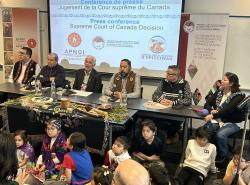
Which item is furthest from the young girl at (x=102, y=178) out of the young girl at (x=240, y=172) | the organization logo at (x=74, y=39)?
the organization logo at (x=74, y=39)

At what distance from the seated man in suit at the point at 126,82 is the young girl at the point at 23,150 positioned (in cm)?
140

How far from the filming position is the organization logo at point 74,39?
5.59 metres

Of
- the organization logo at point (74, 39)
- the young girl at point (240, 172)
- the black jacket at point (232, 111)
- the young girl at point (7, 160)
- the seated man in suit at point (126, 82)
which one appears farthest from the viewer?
the organization logo at point (74, 39)

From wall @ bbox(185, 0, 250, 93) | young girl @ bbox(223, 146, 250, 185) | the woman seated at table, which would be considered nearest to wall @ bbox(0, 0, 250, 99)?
wall @ bbox(185, 0, 250, 93)

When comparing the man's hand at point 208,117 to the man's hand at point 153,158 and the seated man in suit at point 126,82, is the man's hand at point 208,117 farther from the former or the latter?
the seated man in suit at point 126,82

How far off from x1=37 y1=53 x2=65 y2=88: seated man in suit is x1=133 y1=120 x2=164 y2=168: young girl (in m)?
1.91

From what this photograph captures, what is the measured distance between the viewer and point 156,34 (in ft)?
16.6

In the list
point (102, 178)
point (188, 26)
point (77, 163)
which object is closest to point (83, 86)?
point (188, 26)

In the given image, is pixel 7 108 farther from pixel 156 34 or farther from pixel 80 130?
pixel 156 34

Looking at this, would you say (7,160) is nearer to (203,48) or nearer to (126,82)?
(126,82)

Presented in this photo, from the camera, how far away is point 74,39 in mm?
5617

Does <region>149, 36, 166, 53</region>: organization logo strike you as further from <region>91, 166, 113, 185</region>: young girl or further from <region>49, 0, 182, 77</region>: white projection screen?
<region>91, 166, 113, 185</region>: young girl

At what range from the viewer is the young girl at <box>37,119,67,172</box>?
3.23m

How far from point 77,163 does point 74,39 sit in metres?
3.37
